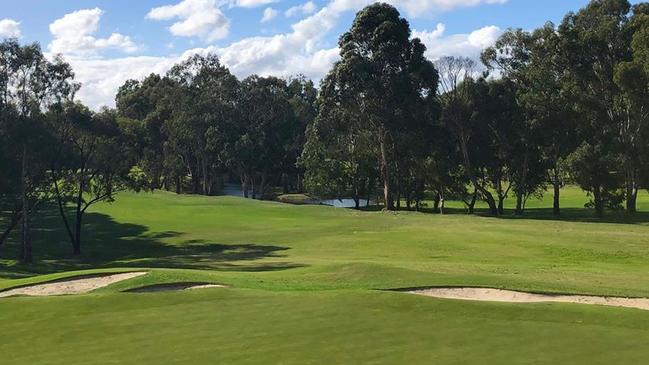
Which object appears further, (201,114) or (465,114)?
(201,114)

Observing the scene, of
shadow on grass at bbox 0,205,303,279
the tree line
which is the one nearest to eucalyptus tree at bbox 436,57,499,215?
the tree line

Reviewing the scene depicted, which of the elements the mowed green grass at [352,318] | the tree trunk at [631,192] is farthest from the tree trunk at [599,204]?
the mowed green grass at [352,318]

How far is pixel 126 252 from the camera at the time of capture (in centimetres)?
4506

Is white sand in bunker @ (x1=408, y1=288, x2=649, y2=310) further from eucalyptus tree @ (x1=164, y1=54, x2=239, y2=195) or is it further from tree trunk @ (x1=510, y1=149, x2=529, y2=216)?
eucalyptus tree @ (x1=164, y1=54, x2=239, y2=195)

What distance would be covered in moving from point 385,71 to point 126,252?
32914 millimetres

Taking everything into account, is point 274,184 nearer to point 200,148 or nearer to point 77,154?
point 200,148

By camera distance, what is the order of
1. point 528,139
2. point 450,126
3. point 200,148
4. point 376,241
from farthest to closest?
point 200,148, point 450,126, point 528,139, point 376,241

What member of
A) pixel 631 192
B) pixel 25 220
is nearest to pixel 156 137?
pixel 25 220

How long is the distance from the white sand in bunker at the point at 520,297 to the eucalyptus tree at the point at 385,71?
153 feet

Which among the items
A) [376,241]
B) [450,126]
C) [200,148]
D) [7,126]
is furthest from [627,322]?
[200,148]

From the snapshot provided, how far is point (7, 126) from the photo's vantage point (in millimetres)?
39406

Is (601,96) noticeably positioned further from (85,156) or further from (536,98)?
(85,156)

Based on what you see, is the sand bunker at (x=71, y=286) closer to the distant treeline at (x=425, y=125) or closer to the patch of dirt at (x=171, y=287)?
the patch of dirt at (x=171, y=287)

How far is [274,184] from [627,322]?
108m
